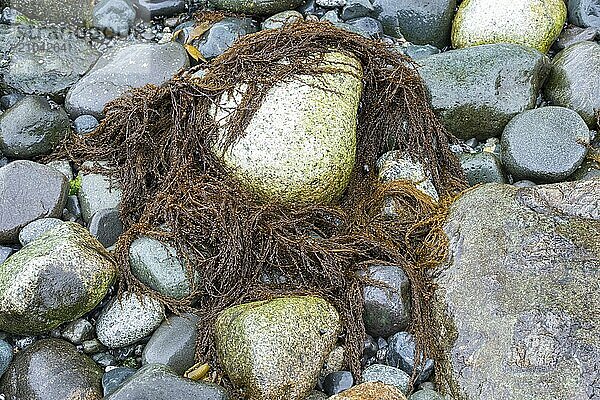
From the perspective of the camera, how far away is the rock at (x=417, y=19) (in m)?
5.36

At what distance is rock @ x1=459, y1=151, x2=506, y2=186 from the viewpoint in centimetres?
446

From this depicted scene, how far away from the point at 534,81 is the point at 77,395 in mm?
3534

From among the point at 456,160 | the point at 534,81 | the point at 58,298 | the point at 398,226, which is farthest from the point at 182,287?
the point at 534,81

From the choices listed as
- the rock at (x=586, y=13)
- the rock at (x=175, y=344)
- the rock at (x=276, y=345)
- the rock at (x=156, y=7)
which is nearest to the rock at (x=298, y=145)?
the rock at (x=276, y=345)

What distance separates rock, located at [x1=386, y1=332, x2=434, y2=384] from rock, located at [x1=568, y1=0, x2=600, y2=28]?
3170 millimetres

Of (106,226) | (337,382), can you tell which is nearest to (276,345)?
(337,382)

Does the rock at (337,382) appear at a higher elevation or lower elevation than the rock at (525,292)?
lower

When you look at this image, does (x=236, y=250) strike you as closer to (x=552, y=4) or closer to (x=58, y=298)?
(x=58, y=298)

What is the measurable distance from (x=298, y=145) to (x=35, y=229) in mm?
1652

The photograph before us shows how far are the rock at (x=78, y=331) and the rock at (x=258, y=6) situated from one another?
9.53 ft

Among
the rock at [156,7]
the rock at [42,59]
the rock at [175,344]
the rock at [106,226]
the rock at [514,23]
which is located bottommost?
the rock at [175,344]

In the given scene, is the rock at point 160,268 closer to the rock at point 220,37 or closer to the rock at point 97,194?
the rock at point 97,194

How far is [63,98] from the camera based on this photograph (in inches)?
200

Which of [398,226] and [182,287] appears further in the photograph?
[398,226]
